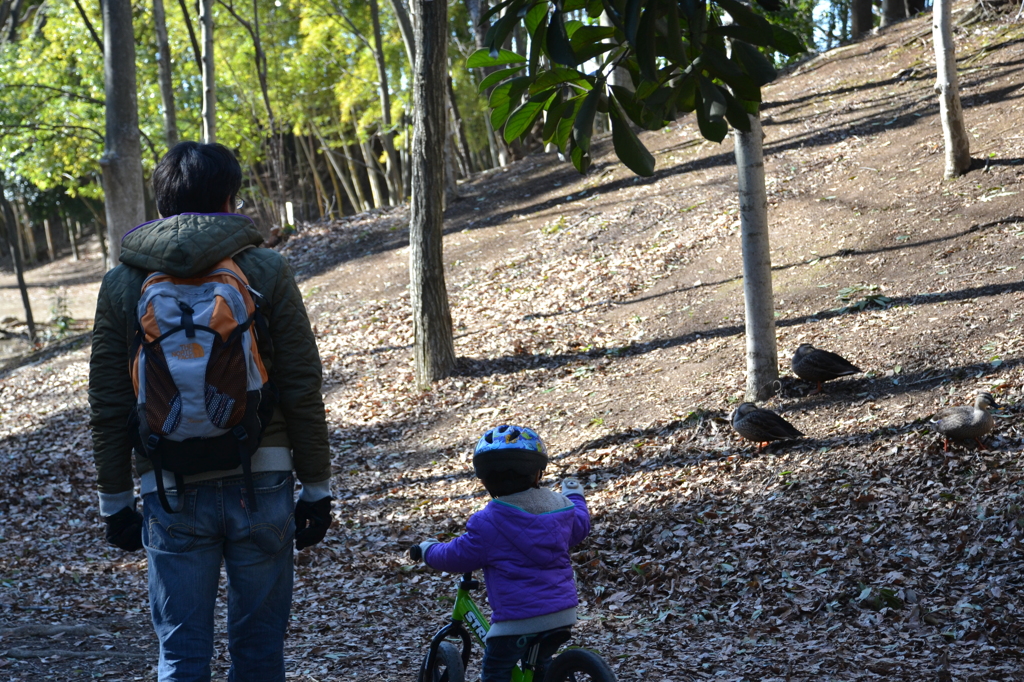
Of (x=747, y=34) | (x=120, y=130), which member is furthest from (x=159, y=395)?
(x=120, y=130)

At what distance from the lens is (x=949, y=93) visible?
10.1m

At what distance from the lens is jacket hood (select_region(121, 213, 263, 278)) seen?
260cm

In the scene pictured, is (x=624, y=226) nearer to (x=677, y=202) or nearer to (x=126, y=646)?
(x=677, y=202)

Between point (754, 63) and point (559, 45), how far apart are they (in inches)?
27.9

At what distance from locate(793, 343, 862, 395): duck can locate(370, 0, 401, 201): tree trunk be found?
607 inches

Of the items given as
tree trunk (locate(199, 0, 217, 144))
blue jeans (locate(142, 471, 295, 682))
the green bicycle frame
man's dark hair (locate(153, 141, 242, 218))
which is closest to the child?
the green bicycle frame

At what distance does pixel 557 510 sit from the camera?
326 centimetres

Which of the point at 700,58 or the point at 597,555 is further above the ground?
the point at 700,58

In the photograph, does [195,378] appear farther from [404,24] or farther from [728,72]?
[404,24]

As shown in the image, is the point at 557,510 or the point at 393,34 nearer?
the point at 557,510

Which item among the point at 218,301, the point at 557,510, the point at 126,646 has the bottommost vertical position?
the point at 126,646

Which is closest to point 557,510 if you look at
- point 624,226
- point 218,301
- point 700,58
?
point 218,301

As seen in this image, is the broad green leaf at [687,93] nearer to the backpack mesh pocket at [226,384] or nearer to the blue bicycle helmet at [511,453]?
the blue bicycle helmet at [511,453]

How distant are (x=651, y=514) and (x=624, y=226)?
7.86 meters
